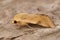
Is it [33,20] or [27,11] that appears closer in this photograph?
[33,20]

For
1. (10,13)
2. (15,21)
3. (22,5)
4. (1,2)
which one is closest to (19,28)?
(15,21)

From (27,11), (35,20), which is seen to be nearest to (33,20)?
(35,20)

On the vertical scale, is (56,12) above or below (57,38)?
above

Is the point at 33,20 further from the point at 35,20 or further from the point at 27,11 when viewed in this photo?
the point at 27,11

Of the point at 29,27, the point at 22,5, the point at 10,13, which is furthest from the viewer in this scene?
the point at 22,5

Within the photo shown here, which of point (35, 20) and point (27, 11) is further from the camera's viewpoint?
point (27, 11)

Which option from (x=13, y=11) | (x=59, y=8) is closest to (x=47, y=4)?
(x=59, y=8)

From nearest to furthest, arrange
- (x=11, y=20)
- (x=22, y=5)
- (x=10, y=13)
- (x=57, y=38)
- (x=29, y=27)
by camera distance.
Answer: (x=57, y=38)
(x=29, y=27)
(x=11, y=20)
(x=10, y=13)
(x=22, y=5)

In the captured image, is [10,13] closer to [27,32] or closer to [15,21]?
[15,21]

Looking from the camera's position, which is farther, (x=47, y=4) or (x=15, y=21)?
(x=47, y=4)
